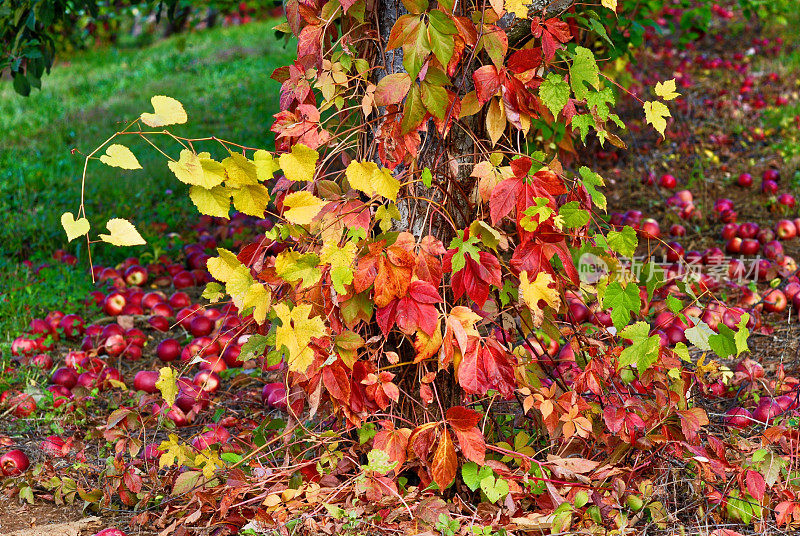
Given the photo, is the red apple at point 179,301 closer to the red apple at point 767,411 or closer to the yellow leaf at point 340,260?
the yellow leaf at point 340,260

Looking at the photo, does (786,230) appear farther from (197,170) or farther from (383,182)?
(197,170)

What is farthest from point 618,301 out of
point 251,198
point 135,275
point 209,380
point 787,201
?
point 787,201

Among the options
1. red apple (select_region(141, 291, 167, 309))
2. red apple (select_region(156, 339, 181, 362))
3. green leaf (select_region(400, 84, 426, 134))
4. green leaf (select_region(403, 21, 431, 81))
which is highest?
green leaf (select_region(403, 21, 431, 81))

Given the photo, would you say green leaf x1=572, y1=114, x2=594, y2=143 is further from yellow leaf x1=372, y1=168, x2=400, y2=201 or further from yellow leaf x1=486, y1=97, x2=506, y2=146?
yellow leaf x1=372, y1=168, x2=400, y2=201

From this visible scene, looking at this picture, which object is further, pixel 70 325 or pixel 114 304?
pixel 114 304

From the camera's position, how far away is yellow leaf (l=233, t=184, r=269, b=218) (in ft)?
4.71

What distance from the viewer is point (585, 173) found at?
1534mm

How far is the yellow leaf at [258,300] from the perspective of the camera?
145cm

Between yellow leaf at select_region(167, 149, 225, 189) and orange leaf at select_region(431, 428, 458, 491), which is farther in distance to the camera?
orange leaf at select_region(431, 428, 458, 491)

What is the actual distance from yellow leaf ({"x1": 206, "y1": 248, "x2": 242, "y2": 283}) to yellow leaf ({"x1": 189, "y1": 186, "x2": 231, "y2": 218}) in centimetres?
10

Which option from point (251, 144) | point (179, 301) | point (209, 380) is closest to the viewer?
point (209, 380)

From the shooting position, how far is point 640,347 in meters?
1.52

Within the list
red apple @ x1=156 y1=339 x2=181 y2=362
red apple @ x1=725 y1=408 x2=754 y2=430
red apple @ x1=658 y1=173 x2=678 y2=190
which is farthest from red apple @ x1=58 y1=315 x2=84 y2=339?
red apple @ x1=658 y1=173 x2=678 y2=190

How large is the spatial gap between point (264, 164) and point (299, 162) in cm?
7
